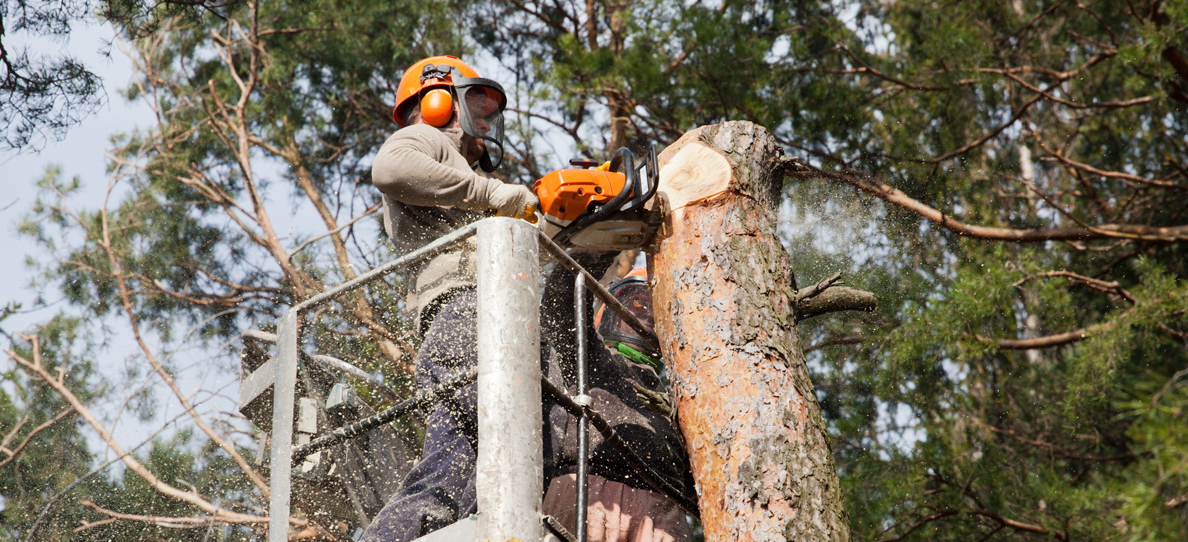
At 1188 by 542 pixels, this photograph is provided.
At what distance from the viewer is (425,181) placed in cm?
319

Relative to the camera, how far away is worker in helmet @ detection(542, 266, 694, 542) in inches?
125

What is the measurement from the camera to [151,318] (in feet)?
29.9

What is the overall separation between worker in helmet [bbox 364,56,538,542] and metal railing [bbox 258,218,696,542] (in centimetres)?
27

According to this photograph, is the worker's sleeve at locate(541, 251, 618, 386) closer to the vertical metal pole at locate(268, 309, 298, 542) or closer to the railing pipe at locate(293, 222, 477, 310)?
the railing pipe at locate(293, 222, 477, 310)

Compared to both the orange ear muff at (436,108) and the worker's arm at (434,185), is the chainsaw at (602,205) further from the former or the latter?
the orange ear muff at (436,108)

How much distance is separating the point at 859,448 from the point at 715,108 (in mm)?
3053

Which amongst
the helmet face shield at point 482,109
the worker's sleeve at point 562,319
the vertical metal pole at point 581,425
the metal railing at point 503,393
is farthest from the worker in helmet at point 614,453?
the helmet face shield at point 482,109

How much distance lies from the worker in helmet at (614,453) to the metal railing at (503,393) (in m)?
0.22

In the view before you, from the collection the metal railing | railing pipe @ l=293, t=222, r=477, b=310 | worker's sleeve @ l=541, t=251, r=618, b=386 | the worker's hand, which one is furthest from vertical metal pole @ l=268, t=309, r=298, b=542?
worker's sleeve @ l=541, t=251, r=618, b=386

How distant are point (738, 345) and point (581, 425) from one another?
21.7 inches

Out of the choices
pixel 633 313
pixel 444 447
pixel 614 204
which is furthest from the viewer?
pixel 633 313

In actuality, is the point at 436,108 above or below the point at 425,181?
above

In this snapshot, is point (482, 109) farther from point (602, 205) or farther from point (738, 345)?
point (738, 345)

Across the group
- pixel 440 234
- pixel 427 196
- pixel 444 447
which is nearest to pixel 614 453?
pixel 444 447
